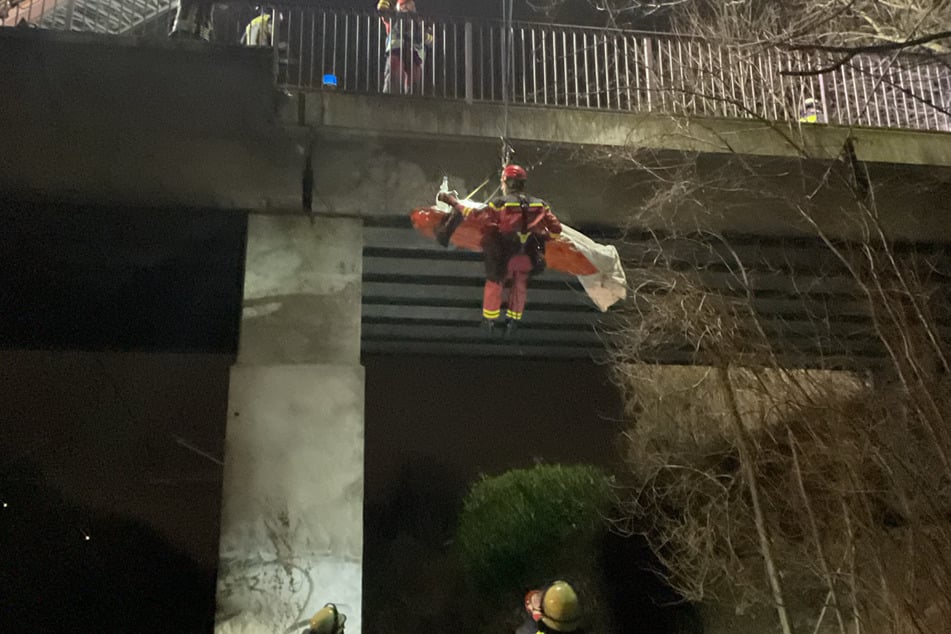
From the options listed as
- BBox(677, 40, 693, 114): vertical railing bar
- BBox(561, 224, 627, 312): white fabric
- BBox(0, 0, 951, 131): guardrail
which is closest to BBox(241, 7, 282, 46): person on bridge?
BBox(0, 0, 951, 131): guardrail

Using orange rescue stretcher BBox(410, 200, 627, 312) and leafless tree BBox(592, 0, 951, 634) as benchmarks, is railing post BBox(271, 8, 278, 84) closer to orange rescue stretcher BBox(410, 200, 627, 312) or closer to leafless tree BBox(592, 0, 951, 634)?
orange rescue stretcher BBox(410, 200, 627, 312)

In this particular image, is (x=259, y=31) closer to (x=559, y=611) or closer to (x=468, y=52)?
(x=468, y=52)

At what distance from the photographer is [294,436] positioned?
7.72m

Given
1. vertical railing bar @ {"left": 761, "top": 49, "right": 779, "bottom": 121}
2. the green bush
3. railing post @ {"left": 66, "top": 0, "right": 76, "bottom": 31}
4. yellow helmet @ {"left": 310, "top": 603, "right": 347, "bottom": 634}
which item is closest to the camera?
yellow helmet @ {"left": 310, "top": 603, "right": 347, "bottom": 634}

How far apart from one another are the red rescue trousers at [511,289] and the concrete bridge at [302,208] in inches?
60.6

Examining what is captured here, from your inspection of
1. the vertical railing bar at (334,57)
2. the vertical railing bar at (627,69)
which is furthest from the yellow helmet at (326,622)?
the vertical railing bar at (627,69)

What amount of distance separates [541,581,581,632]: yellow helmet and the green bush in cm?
374

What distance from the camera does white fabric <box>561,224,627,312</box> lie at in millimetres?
7598

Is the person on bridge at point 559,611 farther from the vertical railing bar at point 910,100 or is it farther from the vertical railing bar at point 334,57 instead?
the vertical railing bar at point 910,100

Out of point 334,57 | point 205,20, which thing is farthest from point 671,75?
point 205,20

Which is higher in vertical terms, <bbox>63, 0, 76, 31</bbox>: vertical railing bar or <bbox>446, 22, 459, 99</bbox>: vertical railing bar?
<bbox>446, 22, 459, 99</bbox>: vertical railing bar

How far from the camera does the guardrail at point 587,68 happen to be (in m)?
9.12

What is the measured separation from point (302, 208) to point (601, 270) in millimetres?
3366

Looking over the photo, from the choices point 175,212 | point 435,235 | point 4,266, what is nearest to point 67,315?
point 4,266
